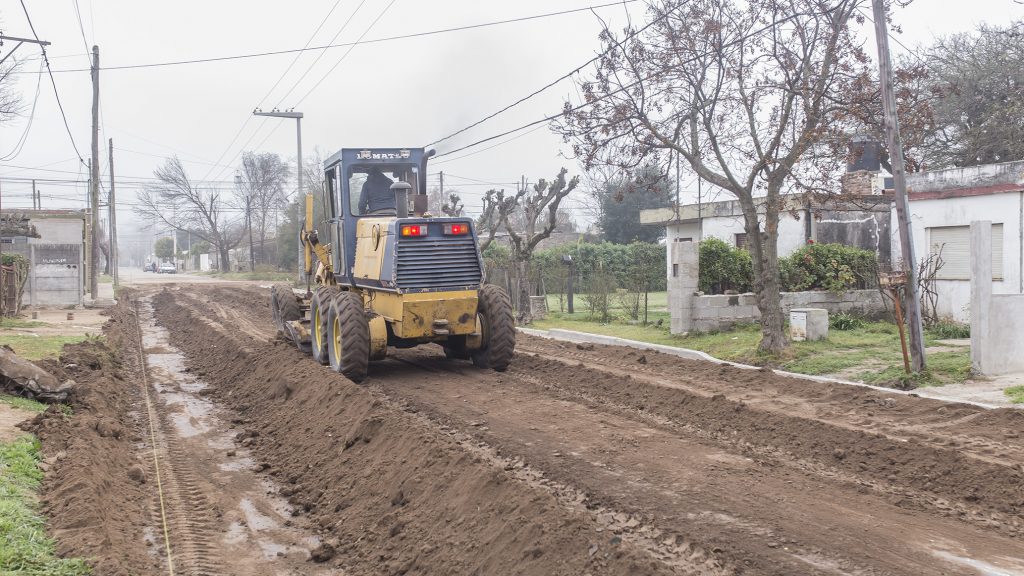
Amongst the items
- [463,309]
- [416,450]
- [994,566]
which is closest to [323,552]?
[416,450]

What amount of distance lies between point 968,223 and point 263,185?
2533 inches

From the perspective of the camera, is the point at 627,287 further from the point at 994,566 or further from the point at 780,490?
the point at 994,566

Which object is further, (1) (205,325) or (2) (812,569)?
(1) (205,325)

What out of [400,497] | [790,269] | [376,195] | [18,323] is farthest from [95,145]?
[400,497]

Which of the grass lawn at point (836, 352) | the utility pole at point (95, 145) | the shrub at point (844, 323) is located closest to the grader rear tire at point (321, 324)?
the grass lawn at point (836, 352)

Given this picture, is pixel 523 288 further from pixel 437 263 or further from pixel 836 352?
pixel 437 263

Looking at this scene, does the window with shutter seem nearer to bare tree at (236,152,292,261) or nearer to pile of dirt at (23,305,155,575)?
pile of dirt at (23,305,155,575)

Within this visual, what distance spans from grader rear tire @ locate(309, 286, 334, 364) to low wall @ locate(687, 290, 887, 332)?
746cm

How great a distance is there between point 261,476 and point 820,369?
8.21 meters

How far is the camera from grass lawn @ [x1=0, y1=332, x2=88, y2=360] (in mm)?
14742

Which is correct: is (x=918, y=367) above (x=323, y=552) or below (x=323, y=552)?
above

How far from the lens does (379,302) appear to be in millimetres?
12523

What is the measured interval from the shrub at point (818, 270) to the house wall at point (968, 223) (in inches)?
57.9

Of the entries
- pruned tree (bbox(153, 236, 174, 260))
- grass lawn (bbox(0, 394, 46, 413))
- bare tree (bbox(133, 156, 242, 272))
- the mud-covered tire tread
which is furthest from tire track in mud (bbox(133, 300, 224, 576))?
pruned tree (bbox(153, 236, 174, 260))
